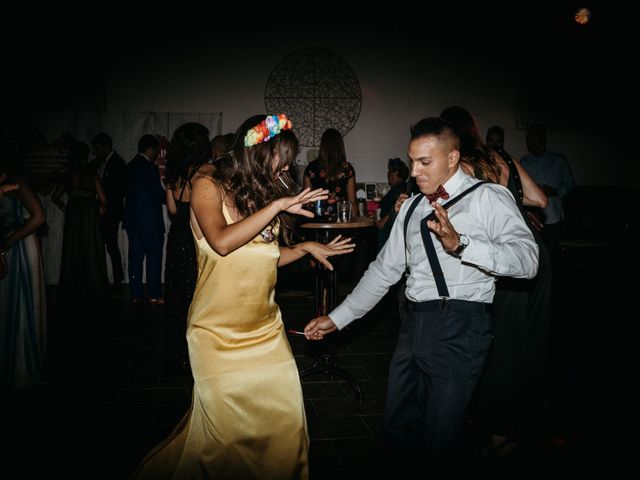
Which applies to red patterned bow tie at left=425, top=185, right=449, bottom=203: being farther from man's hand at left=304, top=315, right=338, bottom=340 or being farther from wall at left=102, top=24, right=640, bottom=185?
wall at left=102, top=24, right=640, bottom=185

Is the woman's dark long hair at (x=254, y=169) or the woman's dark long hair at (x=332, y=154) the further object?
the woman's dark long hair at (x=332, y=154)

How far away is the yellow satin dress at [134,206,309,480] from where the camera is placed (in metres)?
2.03

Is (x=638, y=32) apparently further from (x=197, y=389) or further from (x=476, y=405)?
(x=197, y=389)

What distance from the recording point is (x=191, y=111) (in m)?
7.36

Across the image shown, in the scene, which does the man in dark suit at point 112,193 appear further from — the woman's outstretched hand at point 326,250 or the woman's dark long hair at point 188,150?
the woman's outstretched hand at point 326,250

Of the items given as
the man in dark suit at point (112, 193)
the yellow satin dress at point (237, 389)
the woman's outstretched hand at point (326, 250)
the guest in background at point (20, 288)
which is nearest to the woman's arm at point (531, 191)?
the woman's outstretched hand at point (326, 250)

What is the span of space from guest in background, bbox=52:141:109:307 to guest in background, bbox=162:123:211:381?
8.73 ft

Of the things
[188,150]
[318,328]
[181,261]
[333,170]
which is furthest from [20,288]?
Result: [333,170]

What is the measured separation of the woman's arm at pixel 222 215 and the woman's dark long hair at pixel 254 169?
3.0 inches

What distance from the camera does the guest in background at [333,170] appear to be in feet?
16.0

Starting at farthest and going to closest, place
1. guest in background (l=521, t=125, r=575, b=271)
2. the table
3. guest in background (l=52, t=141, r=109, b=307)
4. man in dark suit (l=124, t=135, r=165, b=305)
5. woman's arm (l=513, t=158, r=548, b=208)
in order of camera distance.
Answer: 1. guest in background (l=52, t=141, r=109, b=307)
2. man in dark suit (l=124, t=135, r=165, b=305)
3. guest in background (l=521, t=125, r=575, b=271)
4. the table
5. woman's arm (l=513, t=158, r=548, b=208)

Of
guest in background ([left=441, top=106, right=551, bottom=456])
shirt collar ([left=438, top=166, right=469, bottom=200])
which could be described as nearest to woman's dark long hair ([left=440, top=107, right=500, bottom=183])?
guest in background ([left=441, top=106, right=551, bottom=456])

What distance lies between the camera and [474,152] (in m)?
2.81

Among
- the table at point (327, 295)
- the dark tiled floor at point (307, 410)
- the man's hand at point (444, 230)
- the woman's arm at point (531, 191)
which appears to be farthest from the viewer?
the table at point (327, 295)
